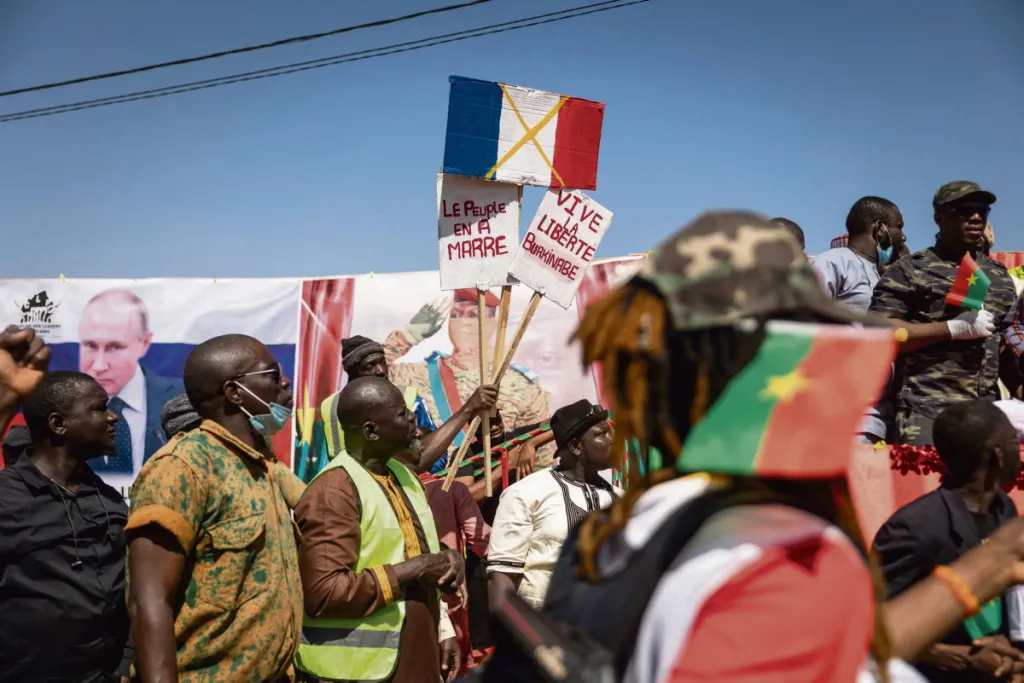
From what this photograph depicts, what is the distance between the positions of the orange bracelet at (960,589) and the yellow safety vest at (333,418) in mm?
5052

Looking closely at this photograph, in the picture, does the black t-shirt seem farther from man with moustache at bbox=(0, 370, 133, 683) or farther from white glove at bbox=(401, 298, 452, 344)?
white glove at bbox=(401, 298, 452, 344)

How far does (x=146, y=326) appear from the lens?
28.5 ft

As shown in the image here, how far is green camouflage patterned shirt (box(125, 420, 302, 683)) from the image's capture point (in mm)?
2766

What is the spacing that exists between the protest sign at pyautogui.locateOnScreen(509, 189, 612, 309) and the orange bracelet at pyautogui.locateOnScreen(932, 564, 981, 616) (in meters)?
4.07

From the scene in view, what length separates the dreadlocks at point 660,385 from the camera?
1.22m

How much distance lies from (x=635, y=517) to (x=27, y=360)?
6.38 feet

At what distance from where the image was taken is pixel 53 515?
3.56 meters

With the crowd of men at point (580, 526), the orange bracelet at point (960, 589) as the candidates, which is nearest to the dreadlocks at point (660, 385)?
the crowd of men at point (580, 526)

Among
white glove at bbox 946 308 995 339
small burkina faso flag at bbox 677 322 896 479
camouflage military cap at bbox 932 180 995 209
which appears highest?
camouflage military cap at bbox 932 180 995 209

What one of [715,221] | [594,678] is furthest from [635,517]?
[715,221]

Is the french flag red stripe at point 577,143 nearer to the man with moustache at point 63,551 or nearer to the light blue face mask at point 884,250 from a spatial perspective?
the light blue face mask at point 884,250

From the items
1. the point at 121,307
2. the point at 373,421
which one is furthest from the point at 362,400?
the point at 121,307

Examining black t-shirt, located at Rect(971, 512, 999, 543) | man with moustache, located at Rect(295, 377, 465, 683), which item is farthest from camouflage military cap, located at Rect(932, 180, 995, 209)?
man with moustache, located at Rect(295, 377, 465, 683)

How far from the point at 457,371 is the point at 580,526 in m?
6.66
